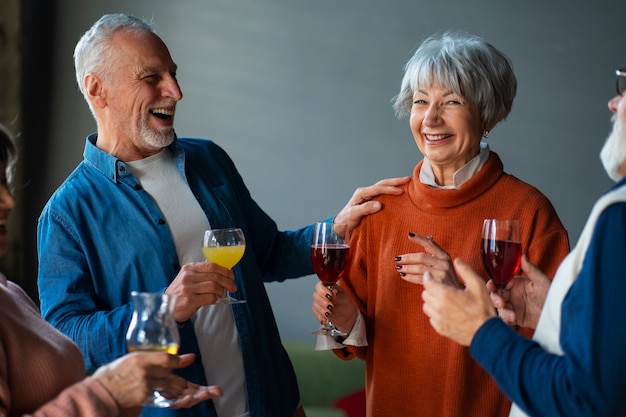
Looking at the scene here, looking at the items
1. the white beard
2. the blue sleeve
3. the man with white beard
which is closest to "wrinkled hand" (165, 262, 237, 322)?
the man with white beard

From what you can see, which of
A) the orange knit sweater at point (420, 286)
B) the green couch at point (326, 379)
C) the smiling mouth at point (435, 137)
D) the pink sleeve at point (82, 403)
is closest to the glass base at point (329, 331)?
the orange knit sweater at point (420, 286)

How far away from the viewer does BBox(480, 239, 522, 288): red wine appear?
6.37 feet

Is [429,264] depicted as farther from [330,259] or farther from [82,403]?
[82,403]

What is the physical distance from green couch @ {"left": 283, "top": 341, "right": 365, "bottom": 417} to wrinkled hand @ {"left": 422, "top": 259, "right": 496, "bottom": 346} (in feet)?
10.3

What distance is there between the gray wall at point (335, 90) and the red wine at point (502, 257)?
313 centimetres

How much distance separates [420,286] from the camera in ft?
7.87

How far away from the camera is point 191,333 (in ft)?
7.52

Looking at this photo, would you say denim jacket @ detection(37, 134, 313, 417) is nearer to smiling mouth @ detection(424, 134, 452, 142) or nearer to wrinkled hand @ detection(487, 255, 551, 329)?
smiling mouth @ detection(424, 134, 452, 142)

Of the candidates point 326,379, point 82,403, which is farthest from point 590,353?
point 326,379

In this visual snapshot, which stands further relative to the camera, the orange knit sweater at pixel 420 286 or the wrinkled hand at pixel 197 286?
the orange knit sweater at pixel 420 286

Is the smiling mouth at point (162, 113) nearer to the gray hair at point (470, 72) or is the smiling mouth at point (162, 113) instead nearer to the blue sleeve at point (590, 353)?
the gray hair at point (470, 72)

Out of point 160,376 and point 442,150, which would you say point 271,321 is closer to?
point 442,150

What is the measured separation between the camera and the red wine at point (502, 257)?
76.4 inches

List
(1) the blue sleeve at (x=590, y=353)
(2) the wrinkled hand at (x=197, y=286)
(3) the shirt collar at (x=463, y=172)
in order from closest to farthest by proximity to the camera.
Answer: (1) the blue sleeve at (x=590, y=353), (2) the wrinkled hand at (x=197, y=286), (3) the shirt collar at (x=463, y=172)
